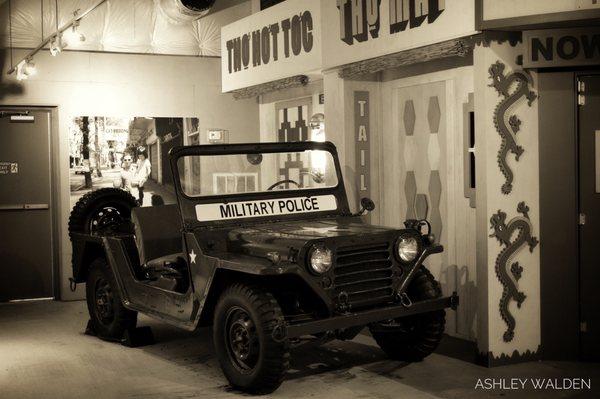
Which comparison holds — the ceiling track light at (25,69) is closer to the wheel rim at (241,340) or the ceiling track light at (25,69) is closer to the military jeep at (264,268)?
the military jeep at (264,268)

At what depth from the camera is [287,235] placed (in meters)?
5.95

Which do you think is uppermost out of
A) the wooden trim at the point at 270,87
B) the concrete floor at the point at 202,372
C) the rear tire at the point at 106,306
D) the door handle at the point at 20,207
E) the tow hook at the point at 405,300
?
the wooden trim at the point at 270,87

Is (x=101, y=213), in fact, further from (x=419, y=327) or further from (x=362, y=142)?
(x=419, y=327)

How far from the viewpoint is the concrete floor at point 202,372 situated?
5773mm

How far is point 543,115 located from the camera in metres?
6.40

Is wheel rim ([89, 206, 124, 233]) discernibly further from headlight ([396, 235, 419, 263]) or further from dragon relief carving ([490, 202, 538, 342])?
dragon relief carving ([490, 202, 538, 342])

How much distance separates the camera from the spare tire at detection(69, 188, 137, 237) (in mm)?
8016

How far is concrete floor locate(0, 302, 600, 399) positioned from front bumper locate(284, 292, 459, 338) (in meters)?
0.53

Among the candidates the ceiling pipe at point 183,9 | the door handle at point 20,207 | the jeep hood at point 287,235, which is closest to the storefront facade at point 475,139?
the jeep hood at point 287,235

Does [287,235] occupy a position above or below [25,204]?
below

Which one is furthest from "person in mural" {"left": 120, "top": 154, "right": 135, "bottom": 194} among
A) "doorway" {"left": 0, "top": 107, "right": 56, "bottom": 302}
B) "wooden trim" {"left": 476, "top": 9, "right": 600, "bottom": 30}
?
"wooden trim" {"left": 476, "top": 9, "right": 600, "bottom": 30}

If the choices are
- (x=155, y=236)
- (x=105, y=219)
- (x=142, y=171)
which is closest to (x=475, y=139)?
(x=155, y=236)

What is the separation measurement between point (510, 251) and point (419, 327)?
0.94m

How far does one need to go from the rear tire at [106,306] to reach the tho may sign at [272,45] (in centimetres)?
301
